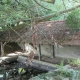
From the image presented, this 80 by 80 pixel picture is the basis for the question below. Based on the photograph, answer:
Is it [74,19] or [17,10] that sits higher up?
[17,10]

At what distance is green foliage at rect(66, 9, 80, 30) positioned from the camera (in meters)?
8.06

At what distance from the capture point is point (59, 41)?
33.7 ft

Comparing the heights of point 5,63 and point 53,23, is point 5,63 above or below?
below

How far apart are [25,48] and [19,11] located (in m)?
7.38

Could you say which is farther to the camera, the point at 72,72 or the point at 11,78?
the point at 11,78

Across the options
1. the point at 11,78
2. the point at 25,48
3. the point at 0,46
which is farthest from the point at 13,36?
the point at 11,78

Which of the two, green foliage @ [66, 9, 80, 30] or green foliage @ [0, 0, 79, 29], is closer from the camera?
green foliage @ [0, 0, 79, 29]

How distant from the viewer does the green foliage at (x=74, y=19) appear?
806cm

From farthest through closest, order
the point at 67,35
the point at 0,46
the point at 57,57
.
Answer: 1. the point at 0,46
2. the point at 57,57
3. the point at 67,35

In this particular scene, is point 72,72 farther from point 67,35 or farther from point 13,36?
point 13,36

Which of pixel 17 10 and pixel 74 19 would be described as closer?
pixel 17 10

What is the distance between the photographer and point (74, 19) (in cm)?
859

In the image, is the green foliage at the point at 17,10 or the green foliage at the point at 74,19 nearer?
the green foliage at the point at 17,10

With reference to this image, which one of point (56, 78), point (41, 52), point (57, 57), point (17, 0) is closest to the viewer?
point (17, 0)
